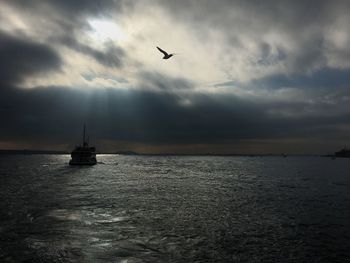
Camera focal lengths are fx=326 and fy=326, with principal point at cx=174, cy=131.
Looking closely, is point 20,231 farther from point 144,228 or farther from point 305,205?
point 305,205

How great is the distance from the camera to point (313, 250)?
20.9 metres

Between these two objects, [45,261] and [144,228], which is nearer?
[45,261]

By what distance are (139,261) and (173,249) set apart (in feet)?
10.2

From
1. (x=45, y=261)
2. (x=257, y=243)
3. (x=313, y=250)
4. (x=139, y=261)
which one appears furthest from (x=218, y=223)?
(x=45, y=261)

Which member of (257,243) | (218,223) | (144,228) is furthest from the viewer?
(218,223)

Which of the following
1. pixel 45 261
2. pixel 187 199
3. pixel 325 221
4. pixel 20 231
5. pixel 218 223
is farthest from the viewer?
pixel 187 199

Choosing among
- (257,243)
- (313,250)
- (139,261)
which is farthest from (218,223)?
(139,261)

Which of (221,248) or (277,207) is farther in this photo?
(277,207)

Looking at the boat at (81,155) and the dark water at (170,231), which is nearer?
the dark water at (170,231)

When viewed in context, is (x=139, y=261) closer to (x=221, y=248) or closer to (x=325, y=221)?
(x=221, y=248)

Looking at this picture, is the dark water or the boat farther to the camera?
the boat

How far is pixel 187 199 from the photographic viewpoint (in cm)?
4394

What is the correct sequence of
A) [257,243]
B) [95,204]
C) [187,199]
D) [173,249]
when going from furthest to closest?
[187,199], [95,204], [257,243], [173,249]

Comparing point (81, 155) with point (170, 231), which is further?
point (81, 155)
